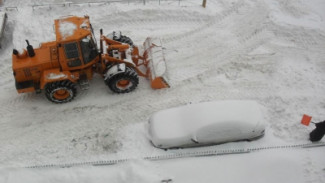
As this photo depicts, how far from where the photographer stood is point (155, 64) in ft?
35.8

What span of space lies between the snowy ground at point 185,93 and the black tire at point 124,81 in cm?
27

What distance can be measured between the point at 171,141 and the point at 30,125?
4.51m

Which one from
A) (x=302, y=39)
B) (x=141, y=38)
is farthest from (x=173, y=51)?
(x=302, y=39)

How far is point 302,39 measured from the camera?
42.0 feet

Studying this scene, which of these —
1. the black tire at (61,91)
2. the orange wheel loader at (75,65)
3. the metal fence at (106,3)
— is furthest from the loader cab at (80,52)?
the metal fence at (106,3)

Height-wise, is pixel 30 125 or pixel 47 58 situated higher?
pixel 47 58

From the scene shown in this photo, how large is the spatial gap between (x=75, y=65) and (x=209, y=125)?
4633mm

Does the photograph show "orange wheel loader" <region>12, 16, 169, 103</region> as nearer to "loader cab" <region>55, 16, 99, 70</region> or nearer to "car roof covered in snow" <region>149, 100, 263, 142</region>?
"loader cab" <region>55, 16, 99, 70</region>

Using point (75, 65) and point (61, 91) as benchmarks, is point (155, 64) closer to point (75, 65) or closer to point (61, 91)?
point (75, 65)

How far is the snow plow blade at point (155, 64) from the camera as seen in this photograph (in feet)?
35.0

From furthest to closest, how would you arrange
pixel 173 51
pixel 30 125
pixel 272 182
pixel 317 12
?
pixel 317 12
pixel 173 51
pixel 30 125
pixel 272 182

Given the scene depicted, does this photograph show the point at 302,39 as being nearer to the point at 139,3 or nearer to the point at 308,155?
the point at 308,155

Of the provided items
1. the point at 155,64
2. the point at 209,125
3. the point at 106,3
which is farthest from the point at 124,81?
the point at 106,3

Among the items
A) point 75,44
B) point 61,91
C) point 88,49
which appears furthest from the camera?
point 61,91
